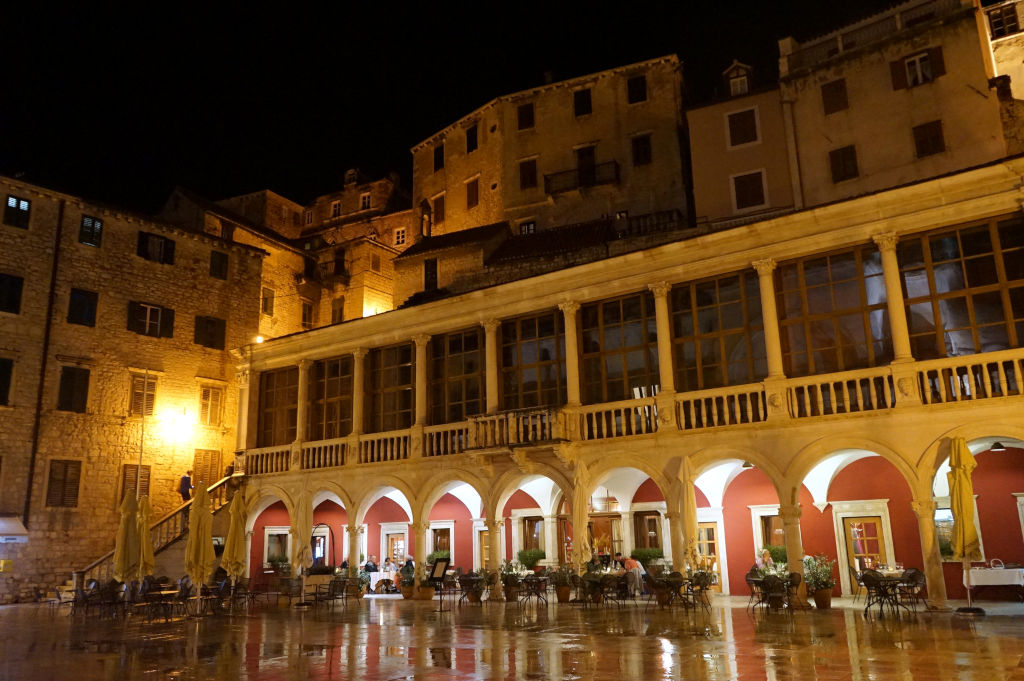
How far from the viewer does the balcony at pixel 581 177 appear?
32.1 m

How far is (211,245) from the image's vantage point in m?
30.1

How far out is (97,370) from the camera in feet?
85.3

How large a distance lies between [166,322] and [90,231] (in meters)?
4.01

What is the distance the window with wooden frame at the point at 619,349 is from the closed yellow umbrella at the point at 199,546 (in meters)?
9.84

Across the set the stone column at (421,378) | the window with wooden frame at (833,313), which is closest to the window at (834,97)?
the window with wooden frame at (833,313)

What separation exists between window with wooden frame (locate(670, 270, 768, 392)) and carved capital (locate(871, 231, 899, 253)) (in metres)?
2.81

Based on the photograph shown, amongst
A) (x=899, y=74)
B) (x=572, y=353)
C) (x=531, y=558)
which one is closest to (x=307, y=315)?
(x=531, y=558)

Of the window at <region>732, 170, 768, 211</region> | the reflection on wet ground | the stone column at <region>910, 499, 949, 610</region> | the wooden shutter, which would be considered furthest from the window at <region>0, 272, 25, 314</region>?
the stone column at <region>910, 499, 949, 610</region>

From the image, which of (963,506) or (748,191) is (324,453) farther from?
(963,506)

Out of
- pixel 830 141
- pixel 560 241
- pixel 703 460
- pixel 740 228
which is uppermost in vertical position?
pixel 830 141

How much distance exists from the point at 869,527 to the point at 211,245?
24973 mm

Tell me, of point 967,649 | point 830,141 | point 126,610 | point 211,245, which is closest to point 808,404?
point 967,649

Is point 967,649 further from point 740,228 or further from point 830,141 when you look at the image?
point 830,141

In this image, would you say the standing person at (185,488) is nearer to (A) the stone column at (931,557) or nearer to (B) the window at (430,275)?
(B) the window at (430,275)
